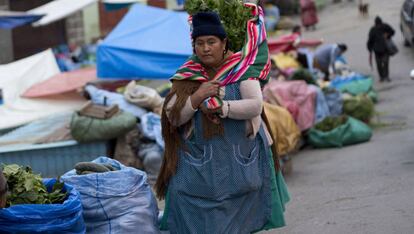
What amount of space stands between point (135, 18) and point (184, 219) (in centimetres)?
864

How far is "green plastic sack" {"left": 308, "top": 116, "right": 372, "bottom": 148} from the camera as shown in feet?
38.4

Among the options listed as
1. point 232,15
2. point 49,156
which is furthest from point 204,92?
point 49,156

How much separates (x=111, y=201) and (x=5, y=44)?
20093 mm

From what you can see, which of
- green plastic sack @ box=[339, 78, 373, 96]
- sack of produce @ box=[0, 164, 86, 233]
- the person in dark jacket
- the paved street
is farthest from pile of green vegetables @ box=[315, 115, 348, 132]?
sack of produce @ box=[0, 164, 86, 233]

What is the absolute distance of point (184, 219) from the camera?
4.95m

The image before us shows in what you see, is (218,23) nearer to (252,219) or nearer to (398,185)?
(252,219)

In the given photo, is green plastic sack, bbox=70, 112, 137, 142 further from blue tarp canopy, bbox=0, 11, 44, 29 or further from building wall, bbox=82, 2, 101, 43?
building wall, bbox=82, 2, 101, 43

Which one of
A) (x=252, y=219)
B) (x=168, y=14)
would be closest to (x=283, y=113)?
(x=168, y=14)

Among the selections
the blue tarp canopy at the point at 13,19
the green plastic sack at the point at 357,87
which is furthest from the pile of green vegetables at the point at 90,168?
the blue tarp canopy at the point at 13,19

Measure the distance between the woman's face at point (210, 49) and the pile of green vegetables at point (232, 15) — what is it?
0.22m

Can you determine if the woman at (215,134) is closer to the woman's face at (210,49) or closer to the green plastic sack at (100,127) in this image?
the woman's face at (210,49)

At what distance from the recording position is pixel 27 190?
4.55 metres

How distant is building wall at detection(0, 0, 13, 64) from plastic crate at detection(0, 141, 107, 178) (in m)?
13.9

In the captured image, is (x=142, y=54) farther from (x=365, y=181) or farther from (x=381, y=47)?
(x=381, y=47)
